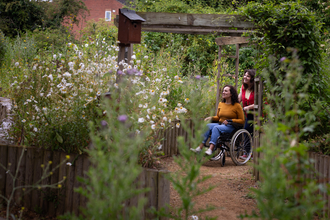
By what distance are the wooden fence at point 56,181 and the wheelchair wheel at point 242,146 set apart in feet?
8.78

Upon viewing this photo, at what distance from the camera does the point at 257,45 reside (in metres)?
4.30

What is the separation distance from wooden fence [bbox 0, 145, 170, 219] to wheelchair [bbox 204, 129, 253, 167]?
2.52 metres

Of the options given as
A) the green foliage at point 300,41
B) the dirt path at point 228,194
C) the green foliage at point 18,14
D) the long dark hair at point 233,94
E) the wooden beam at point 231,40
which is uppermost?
the green foliage at point 18,14

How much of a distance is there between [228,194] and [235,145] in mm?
1502

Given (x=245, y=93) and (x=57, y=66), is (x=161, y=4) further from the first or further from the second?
(x=57, y=66)

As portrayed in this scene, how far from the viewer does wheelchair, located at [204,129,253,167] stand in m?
5.13

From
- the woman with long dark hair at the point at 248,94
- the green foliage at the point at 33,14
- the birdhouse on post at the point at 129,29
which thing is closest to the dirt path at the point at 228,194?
the woman with long dark hair at the point at 248,94

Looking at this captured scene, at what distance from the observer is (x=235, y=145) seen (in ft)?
17.4

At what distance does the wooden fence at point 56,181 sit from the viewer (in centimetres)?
268

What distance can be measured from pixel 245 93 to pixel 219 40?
1.57 metres

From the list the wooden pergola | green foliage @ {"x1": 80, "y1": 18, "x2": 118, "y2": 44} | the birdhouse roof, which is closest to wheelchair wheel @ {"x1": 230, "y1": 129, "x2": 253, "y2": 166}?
the wooden pergola

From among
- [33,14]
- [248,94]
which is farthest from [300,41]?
[33,14]

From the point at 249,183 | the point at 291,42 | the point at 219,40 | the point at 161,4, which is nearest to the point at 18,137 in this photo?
the point at 249,183

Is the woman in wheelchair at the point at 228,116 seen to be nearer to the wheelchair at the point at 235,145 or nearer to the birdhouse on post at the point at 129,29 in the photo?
the wheelchair at the point at 235,145
